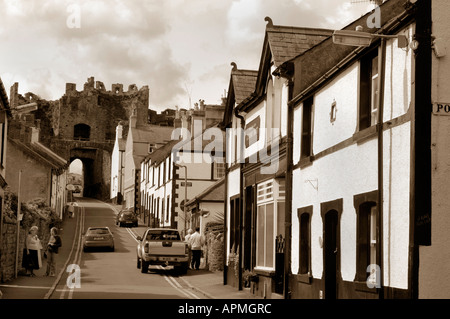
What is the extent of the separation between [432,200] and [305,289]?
248 inches

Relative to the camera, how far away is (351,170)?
15.5m

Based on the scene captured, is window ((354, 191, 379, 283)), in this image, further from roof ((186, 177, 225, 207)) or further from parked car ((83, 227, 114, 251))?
roof ((186, 177, 225, 207))

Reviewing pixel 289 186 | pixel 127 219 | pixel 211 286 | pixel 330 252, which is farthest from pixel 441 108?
pixel 127 219

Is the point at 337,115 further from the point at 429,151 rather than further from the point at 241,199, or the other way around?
the point at 241,199

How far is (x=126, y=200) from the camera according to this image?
84438mm

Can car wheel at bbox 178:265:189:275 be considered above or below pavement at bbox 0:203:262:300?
above

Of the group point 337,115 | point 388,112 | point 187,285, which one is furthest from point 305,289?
point 187,285

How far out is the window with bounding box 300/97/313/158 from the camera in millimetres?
18891

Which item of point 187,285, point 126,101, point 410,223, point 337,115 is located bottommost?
point 187,285

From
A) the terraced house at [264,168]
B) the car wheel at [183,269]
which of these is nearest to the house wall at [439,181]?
the terraced house at [264,168]

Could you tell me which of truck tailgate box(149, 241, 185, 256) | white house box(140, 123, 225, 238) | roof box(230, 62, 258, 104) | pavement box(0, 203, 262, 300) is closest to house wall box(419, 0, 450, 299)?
pavement box(0, 203, 262, 300)

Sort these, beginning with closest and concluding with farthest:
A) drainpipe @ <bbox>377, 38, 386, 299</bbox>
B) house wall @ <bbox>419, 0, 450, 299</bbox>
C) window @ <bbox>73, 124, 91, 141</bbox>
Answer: house wall @ <bbox>419, 0, 450, 299</bbox>, drainpipe @ <bbox>377, 38, 386, 299</bbox>, window @ <bbox>73, 124, 91, 141</bbox>

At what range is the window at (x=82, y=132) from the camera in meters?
112

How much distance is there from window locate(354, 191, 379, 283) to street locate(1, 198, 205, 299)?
7.64 meters
